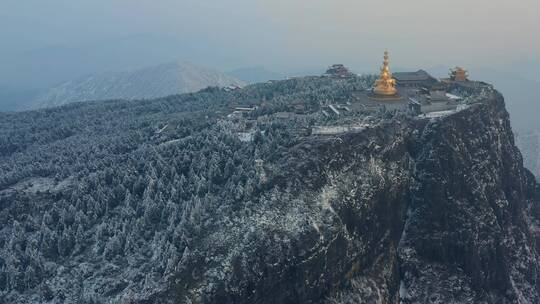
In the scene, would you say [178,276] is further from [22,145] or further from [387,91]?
Result: [22,145]

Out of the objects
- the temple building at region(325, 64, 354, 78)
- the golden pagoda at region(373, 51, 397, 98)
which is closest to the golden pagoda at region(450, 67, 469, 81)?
the golden pagoda at region(373, 51, 397, 98)

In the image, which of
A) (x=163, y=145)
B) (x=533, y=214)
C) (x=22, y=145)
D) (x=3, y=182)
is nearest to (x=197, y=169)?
(x=163, y=145)

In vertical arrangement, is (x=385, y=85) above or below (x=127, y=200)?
above

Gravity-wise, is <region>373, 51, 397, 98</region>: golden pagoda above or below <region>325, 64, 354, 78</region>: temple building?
above

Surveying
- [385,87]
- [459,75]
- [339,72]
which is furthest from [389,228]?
[339,72]

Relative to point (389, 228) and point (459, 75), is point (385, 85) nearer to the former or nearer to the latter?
point (459, 75)

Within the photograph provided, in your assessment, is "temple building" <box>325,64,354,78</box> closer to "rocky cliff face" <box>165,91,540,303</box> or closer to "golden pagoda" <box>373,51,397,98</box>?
"golden pagoda" <box>373,51,397,98</box>

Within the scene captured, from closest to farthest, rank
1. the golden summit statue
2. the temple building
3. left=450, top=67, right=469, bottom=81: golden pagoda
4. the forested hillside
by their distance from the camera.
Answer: the forested hillside
the golden summit statue
left=450, top=67, right=469, bottom=81: golden pagoda
the temple building
